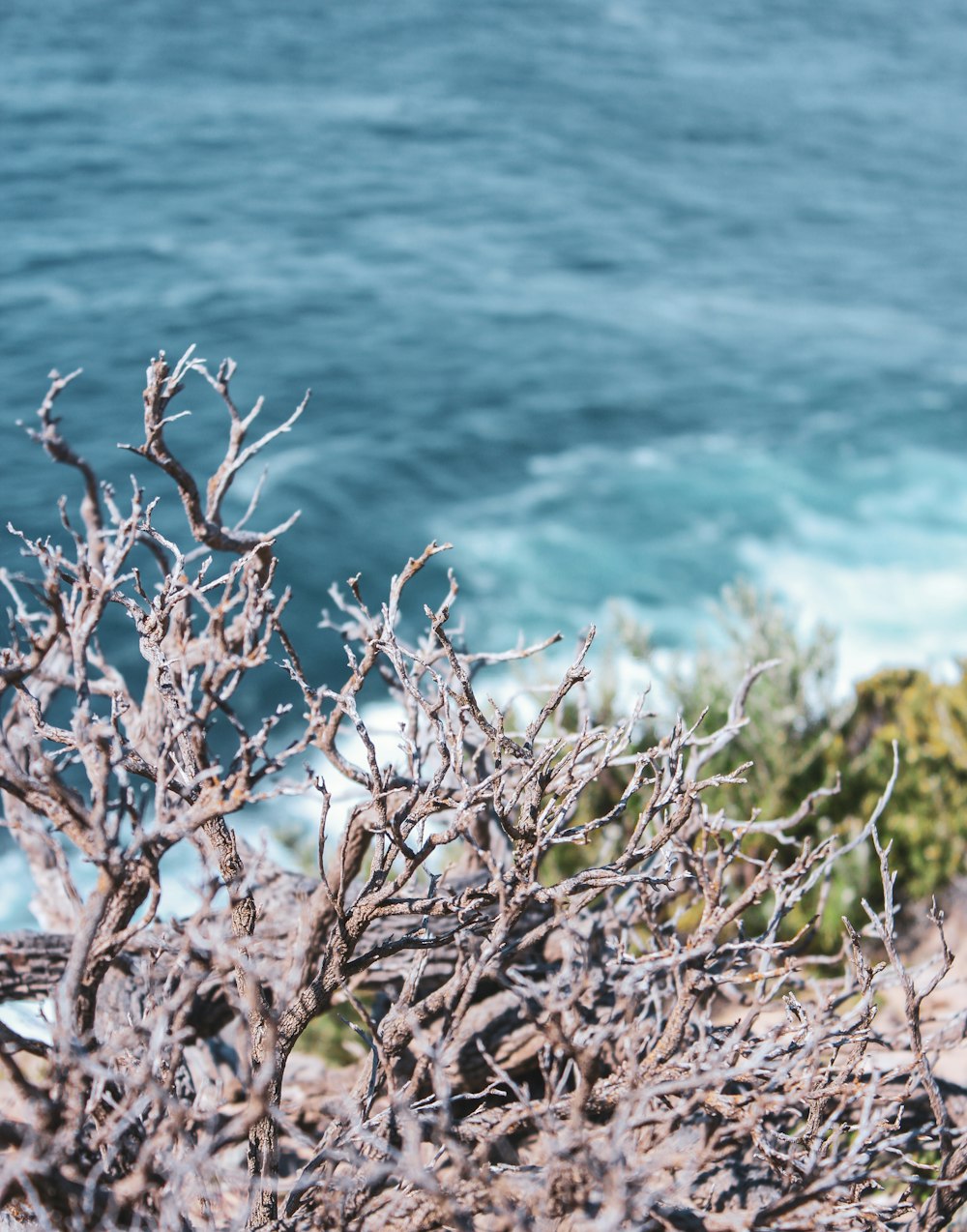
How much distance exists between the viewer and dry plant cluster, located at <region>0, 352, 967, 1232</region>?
8.70 ft

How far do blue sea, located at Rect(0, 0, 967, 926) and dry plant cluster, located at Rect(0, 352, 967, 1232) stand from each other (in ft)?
19.2

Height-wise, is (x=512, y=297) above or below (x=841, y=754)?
above

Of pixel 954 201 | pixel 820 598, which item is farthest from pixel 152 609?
pixel 954 201

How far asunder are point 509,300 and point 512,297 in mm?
125

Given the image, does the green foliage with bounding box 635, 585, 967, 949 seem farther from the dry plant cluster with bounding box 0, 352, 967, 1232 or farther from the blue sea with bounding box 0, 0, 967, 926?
the dry plant cluster with bounding box 0, 352, 967, 1232

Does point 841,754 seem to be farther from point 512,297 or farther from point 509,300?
point 512,297

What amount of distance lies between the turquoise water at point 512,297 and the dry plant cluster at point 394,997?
621 centimetres

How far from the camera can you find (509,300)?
16.9 metres

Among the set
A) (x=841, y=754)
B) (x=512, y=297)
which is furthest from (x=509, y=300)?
(x=841, y=754)

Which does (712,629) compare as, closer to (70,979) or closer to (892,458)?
(892,458)

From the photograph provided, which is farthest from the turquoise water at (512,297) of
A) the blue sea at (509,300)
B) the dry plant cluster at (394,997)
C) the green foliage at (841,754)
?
the dry plant cluster at (394,997)

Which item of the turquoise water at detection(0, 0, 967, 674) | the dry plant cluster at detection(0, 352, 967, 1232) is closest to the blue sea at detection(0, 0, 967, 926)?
the turquoise water at detection(0, 0, 967, 674)

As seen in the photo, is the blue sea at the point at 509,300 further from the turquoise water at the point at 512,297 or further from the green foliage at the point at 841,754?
the green foliage at the point at 841,754

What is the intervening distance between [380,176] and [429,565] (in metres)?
9.77
